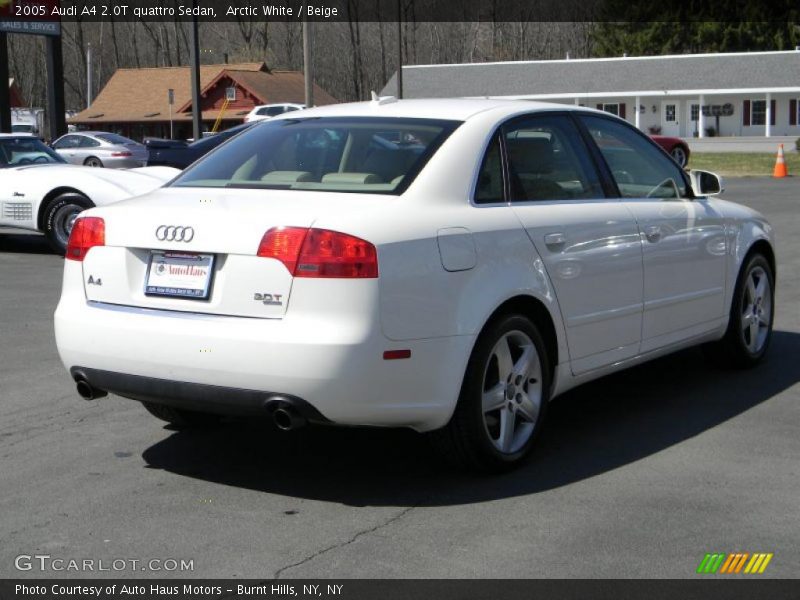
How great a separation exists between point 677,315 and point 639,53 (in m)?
73.4

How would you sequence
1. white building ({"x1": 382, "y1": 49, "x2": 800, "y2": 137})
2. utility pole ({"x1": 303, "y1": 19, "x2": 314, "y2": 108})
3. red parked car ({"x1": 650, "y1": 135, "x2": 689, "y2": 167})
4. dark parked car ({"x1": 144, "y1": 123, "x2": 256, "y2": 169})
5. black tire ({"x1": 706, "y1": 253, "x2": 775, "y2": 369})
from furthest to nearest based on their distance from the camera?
white building ({"x1": 382, "y1": 49, "x2": 800, "y2": 137}) → utility pole ({"x1": 303, "y1": 19, "x2": 314, "y2": 108}) → red parked car ({"x1": 650, "y1": 135, "x2": 689, "y2": 167}) → dark parked car ({"x1": 144, "y1": 123, "x2": 256, "y2": 169}) → black tire ({"x1": 706, "y1": 253, "x2": 775, "y2": 369})

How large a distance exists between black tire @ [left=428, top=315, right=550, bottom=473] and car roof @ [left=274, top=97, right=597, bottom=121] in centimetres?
105

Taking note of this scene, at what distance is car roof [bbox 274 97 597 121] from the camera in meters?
5.64

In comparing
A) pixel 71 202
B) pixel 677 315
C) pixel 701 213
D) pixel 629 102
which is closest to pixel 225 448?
pixel 677 315

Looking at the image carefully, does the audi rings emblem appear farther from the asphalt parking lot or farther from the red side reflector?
the asphalt parking lot

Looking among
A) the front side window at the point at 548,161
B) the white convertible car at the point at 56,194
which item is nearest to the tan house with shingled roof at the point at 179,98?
the white convertible car at the point at 56,194

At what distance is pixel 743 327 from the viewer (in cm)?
739

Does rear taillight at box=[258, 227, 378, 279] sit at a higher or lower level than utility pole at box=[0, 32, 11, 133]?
lower

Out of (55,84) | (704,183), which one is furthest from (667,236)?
(55,84)

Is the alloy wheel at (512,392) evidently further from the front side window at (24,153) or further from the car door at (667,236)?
the front side window at (24,153)

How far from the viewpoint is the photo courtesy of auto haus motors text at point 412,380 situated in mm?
4305

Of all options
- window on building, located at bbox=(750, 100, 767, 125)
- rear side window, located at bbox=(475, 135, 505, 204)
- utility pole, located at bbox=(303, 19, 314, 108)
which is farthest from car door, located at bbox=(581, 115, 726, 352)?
window on building, located at bbox=(750, 100, 767, 125)

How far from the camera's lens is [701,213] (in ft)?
22.4
